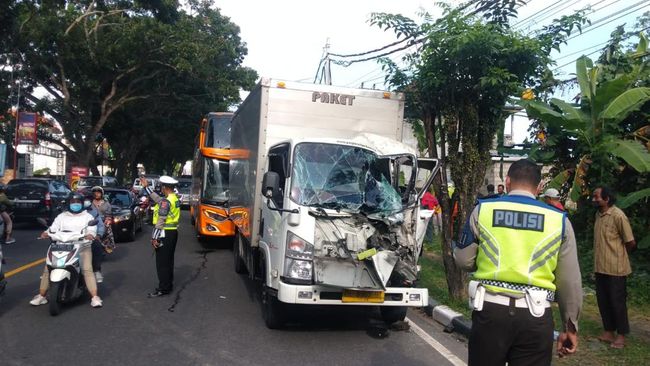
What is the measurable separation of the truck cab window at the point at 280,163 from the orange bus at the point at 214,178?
6.20 m

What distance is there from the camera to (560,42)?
318 inches

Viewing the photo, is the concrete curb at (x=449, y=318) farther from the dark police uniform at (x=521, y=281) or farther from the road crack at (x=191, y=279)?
the road crack at (x=191, y=279)

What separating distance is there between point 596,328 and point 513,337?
4.81m

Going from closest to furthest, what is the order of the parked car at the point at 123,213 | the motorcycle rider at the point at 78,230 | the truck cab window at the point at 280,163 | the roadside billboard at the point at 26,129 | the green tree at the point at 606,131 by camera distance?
the truck cab window at the point at 280,163 → the motorcycle rider at the point at 78,230 → the green tree at the point at 606,131 → the parked car at the point at 123,213 → the roadside billboard at the point at 26,129

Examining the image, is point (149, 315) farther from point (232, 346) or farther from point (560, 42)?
point (560, 42)

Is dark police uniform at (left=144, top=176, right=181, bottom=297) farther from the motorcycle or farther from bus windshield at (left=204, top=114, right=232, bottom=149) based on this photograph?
bus windshield at (left=204, top=114, right=232, bottom=149)

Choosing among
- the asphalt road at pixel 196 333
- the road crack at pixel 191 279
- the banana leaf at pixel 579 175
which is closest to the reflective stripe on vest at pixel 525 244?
the asphalt road at pixel 196 333

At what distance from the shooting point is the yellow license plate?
20.5ft

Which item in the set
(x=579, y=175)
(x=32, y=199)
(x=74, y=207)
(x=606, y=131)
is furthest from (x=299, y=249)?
(x=32, y=199)

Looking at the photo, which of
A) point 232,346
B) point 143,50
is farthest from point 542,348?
point 143,50

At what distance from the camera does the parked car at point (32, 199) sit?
1695cm

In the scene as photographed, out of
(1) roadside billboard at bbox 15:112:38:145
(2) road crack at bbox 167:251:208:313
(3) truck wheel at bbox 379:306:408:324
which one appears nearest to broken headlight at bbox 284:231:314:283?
(3) truck wheel at bbox 379:306:408:324

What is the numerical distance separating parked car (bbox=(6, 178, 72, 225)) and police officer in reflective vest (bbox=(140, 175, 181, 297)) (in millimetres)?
9550

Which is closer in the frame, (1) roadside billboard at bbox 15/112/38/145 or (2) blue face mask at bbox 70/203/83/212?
(2) blue face mask at bbox 70/203/83/212
